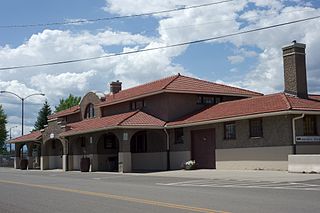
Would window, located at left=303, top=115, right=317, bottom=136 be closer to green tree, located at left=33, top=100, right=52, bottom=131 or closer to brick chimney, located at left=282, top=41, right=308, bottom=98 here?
brick chimney, located at left=282, top=41, right=308, bottom=98

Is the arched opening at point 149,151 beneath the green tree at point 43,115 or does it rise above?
beneath

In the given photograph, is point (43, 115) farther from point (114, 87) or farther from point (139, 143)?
point (139, 143)

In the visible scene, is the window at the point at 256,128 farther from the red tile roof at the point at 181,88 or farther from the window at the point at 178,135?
the red tile roof at the point at 181,88

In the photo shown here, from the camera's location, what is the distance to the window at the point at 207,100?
3894 cm

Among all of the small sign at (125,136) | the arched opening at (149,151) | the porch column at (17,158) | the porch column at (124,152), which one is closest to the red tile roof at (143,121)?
the small sign at (125,136)

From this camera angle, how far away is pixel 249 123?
99.5ft

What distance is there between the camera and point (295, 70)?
31.1m

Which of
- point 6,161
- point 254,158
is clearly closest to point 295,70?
point 254,158

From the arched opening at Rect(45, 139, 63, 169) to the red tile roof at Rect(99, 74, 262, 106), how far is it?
1205cm

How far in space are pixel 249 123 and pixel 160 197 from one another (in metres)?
15.4

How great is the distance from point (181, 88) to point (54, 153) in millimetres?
21206

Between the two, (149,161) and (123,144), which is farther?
(149,161)

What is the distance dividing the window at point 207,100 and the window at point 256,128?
901cm

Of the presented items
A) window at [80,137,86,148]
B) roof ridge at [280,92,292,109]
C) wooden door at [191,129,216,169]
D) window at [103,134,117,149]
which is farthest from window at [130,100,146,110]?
roof ridge at [280,92,292,109]
